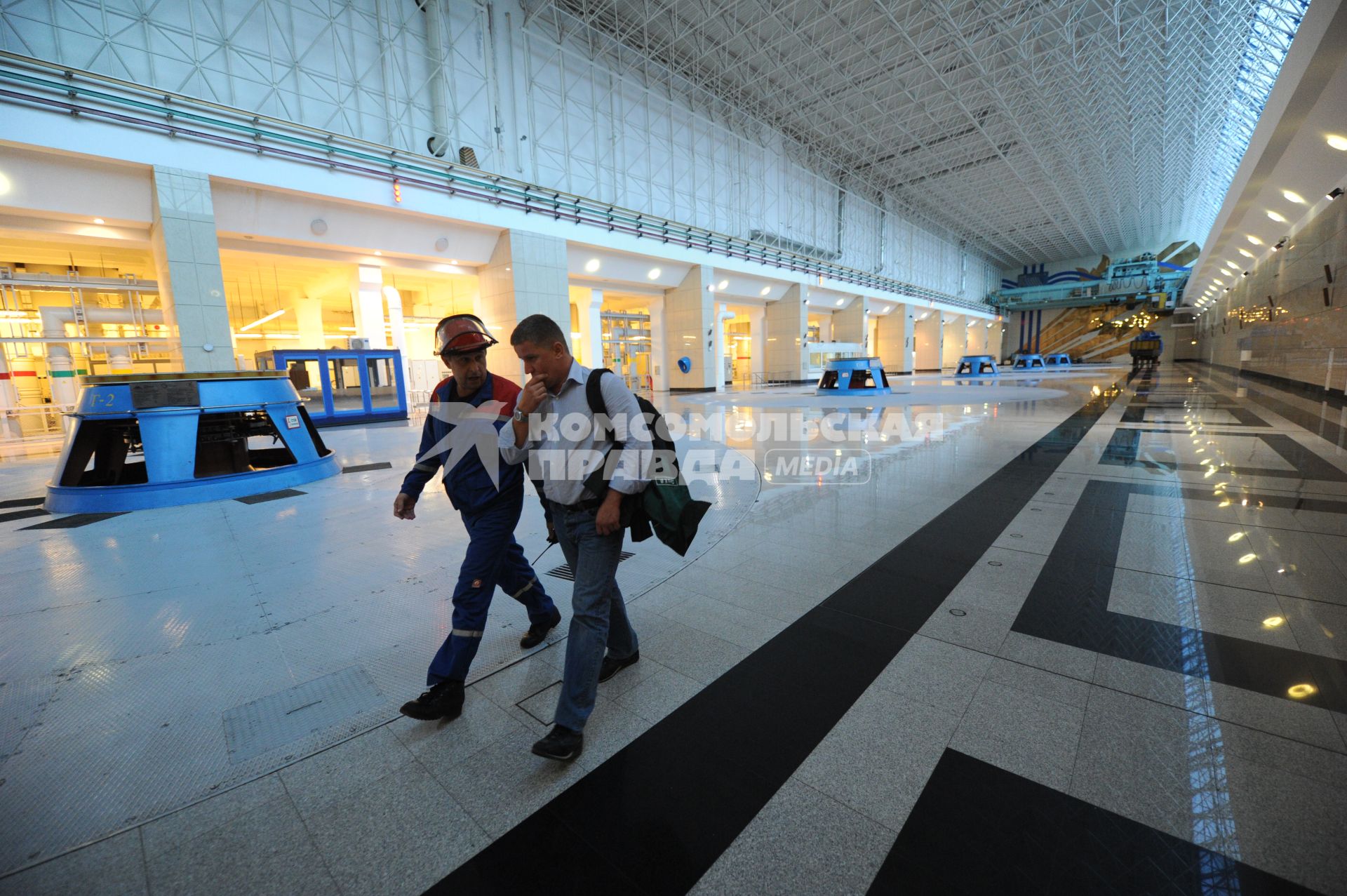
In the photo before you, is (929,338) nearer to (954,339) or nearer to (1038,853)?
(954,339)

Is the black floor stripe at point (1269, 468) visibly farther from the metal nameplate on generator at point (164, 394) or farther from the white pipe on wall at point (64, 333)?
the white pipe on wall at point (64, 333)

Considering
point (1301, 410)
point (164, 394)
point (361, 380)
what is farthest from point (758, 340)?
point (164, 394)

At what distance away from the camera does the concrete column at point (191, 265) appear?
11094 millimetres

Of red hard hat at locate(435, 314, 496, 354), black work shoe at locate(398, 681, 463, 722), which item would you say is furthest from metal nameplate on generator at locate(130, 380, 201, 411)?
black work shoe at locate(398, 681, 463, 722)

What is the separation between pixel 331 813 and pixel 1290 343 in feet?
85.6

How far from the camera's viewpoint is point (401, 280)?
21812mm

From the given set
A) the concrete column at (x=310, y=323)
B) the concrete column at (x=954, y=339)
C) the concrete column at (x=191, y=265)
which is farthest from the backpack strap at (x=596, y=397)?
the concrete column at (x=954, y=339)

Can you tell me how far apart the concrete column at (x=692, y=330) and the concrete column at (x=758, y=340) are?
6.48 m

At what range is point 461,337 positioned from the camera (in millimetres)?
2340

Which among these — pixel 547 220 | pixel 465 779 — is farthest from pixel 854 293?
pixel 465 779

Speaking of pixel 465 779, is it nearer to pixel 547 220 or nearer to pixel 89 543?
pixel 89 543

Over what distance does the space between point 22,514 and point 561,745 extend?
24.5 feet

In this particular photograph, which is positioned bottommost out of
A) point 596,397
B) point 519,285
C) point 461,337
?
point 596,397

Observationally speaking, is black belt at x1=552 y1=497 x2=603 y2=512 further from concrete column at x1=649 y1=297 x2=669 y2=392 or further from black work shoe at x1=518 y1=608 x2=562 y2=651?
concrete column at x1=649 y1=297 x2=669 y2=392
